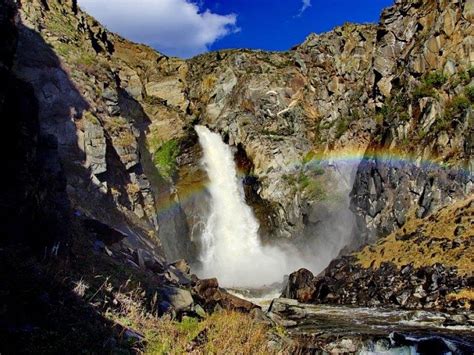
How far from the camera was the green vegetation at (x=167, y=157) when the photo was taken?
178 feet

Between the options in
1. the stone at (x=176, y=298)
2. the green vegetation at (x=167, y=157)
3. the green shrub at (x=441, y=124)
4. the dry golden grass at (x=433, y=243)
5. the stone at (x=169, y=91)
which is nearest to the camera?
the stone at (x=176, y=298)

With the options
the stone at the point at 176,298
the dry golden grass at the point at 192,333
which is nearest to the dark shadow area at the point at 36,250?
the dry golden grass at the point at 192,333

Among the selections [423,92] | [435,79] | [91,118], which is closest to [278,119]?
[423,92]

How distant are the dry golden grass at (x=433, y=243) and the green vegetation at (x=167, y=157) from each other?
27198 mm

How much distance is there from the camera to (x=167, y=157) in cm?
5553

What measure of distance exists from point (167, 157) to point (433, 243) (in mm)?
34344

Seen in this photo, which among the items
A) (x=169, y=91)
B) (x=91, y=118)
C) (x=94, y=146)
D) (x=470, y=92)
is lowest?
(x=94, y=146)

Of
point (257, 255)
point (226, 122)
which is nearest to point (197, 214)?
point (257, 255)

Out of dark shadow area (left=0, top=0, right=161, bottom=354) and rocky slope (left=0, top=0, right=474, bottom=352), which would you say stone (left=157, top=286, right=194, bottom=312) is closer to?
rocky slope (left=0, top=0, right=474, bottom=352)

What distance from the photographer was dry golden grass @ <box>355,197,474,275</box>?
2759cm

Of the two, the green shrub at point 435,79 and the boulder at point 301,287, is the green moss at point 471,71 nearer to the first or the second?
the green shrub at point 435,79

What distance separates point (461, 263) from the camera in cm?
2652

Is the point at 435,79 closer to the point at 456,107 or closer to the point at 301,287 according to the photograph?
the point at 456,107

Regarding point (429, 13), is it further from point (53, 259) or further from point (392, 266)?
point (53, 259)
